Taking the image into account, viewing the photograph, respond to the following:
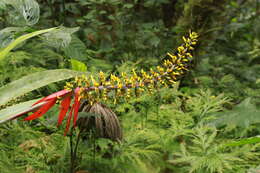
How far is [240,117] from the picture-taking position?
1.24 meters

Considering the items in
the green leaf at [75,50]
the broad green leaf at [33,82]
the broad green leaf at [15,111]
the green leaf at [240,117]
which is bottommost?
the green leaf at [240,117]

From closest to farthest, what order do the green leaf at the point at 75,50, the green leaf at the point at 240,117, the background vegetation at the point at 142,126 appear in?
the background vegetation at the point at 142,126 → the green leaf at the point at 75,50 → the green leaf at the point at 240,117

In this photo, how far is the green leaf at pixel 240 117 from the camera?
1.20 meters

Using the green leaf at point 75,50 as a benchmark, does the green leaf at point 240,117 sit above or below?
below

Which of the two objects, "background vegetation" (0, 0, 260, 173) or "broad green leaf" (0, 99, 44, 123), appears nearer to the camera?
"broad green leaf" (0, 99, 44, 123)

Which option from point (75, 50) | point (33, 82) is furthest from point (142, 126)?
point (33, 82)

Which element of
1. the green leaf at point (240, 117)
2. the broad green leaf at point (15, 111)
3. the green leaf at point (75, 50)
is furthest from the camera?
the green leaf at point (240, 117)

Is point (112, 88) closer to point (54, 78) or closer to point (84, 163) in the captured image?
point (54, 78)

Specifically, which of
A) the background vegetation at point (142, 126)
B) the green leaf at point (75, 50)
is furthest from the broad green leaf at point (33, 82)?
the green leaf at point (75, 50)

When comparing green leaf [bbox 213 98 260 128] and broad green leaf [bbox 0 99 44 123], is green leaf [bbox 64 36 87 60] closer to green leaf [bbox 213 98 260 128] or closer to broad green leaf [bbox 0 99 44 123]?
broad green leaf [bbox 0 99 44 123]

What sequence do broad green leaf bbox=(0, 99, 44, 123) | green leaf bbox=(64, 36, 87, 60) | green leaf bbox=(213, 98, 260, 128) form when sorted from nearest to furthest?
broad green leaf bbox=(0, 99, 44, 123)
green leaf bbox=(64, 36, 87, 60)
green leaf bbox=(213, 98, 260, 128)

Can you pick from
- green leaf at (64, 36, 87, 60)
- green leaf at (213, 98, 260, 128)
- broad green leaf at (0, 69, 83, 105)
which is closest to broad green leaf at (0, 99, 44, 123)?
broad green leaf at (0, 69, 83, 105)

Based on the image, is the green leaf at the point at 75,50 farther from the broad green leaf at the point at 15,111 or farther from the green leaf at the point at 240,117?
the green leaf at the point at 240,117

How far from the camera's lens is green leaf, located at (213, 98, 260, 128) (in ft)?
3.95
